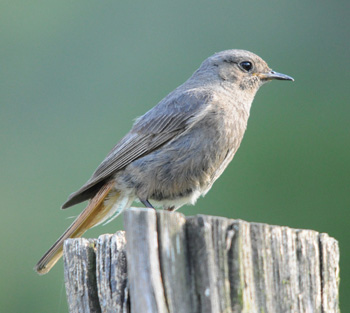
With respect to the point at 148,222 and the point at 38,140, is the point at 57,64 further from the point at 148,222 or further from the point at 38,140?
the point at 148,222

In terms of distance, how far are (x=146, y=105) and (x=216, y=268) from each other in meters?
6.86

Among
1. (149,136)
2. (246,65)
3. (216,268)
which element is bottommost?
(216,268)

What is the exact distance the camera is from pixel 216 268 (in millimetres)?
2848

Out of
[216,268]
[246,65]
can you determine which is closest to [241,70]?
[246,65]

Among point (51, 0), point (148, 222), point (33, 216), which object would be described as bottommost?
point (148, 222)

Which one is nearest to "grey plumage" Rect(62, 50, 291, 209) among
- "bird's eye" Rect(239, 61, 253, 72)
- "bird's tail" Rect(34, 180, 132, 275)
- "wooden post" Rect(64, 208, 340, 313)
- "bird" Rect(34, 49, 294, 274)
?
"bird" Rect(34, 49, 294, 274)

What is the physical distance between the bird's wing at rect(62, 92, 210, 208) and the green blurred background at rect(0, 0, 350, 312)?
1951mm

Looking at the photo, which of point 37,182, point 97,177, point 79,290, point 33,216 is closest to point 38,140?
point 37,182

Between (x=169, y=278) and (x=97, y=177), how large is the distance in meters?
3.10

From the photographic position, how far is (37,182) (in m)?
9.40

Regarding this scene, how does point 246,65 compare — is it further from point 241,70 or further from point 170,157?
point 170,157

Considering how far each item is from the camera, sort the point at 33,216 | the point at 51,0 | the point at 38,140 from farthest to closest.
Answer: the point at 51,0
the point at 38,140
the point at 33,216

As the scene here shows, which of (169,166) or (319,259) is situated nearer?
(319,259)

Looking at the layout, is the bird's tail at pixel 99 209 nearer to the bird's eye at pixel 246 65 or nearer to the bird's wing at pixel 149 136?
the bird's wing at pixel 149 136
